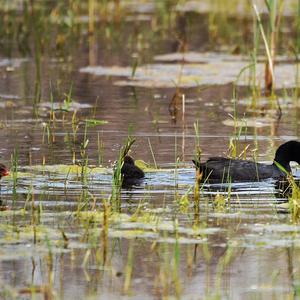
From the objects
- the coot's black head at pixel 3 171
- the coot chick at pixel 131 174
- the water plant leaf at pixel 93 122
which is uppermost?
the coot's black head at pixel 3 171

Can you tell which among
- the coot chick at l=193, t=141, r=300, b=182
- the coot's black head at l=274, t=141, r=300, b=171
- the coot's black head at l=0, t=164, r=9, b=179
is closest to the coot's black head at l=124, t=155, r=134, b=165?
the coot chick at l=193, t=141, r=300, b=182

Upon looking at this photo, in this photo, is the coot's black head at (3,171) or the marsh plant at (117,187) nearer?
the marsh plant at (117,187)

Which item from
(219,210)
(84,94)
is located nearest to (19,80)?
(84,94)

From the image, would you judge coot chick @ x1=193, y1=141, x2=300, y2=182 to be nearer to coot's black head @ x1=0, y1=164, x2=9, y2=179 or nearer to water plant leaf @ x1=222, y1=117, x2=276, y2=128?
coot's black head @ x1=0, y1=164, x2=9, y2=179

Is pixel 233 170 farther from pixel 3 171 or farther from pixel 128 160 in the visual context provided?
pixel 3 171

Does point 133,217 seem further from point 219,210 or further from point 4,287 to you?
point 4,287

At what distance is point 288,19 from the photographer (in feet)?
84.9

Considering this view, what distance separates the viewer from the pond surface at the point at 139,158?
7.60 meters

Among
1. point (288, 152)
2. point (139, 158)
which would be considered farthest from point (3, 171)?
point (288, 152)

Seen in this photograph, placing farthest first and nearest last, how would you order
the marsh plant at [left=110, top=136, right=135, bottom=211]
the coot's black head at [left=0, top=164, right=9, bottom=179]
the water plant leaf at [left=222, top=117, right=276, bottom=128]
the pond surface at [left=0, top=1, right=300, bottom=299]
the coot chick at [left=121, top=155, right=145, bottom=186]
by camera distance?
1. the water plant leaf at [left=222, top=117, right=276, bottom=128]
2. the coot chick at [left=121, top=155, right=145, bottom=186]
3. the coot's black head at [left=0, top=164, right=9, bottom=179]
4. the marsh plant at [left=110, top=136, right=135, bottom=211]
5. the pond surface at [left=0, top=1, right=300, bottom=299]

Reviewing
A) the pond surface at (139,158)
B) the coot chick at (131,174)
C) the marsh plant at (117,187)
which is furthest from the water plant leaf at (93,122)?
the marsh plant at (117,187)

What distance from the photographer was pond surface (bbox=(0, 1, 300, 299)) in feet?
24.9

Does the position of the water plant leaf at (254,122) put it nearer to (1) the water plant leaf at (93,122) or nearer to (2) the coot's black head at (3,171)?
(1) the water plant leaf at (93,122)

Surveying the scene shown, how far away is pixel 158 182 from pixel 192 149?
6.13 feet
